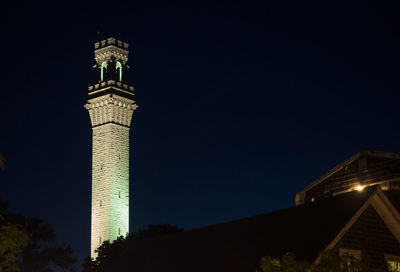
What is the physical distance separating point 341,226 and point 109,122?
5921 cm

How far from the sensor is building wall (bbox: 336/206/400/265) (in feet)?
76.0

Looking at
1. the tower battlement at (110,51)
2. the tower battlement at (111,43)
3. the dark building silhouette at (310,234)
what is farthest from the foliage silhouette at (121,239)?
the dark building silhouette at (310,234)

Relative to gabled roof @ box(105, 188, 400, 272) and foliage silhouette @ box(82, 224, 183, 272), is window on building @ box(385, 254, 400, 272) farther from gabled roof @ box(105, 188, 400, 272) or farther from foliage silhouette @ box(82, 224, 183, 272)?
foliage silhouette @ box(82, 224, 183, 272)

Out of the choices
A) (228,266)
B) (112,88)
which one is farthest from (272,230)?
(112,88)

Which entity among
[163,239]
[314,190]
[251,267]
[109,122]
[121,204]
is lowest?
[251,267]

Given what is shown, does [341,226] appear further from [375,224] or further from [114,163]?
[114,163]

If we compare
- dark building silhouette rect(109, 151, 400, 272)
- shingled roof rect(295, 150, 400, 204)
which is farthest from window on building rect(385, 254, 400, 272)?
shingled roof rect(295, 150, 400, 204)

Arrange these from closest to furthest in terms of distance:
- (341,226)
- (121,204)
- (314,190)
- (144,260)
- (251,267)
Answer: (341,226)
(251,267)
(144,260)
(314,190)
(121,204)

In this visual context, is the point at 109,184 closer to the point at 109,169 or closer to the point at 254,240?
the point at 109,169

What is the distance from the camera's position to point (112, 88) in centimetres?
8288

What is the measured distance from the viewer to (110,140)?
79.3 m

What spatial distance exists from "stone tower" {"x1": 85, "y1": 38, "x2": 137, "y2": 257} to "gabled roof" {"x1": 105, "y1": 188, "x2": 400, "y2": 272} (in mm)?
43883

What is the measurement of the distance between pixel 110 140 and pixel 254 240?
54.2 m

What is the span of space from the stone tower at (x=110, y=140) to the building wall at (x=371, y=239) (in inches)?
2117
